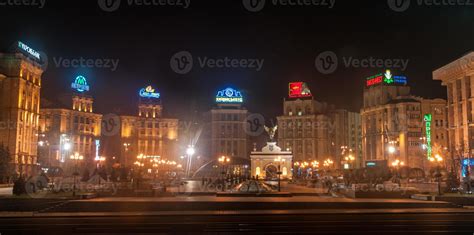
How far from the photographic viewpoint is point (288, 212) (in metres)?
28.0

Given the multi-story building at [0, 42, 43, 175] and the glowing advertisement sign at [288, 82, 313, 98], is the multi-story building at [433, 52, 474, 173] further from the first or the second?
the multi-story building at [0, 42, 43, 175]

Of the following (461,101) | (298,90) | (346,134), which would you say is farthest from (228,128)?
(461,101)

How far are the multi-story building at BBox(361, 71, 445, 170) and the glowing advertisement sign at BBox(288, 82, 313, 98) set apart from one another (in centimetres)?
1799

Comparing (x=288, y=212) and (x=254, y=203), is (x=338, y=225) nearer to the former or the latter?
(x=288, y=212)

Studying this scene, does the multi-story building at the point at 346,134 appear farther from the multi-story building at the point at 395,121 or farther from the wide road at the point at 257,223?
the wide road at the point at 257,223

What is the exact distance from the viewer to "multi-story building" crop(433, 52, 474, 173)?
7844cm

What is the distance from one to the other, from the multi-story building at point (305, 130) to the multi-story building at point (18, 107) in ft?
269

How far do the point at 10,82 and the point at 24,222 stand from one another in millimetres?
68893

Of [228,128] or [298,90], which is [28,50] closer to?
[228,128]

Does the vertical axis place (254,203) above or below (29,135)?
below

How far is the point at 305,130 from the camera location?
149375mm

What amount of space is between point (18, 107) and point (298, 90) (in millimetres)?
87221

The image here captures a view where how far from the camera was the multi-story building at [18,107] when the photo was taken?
273 ft

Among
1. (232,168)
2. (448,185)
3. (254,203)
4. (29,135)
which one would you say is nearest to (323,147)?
(232,168)
